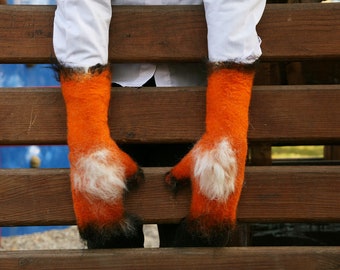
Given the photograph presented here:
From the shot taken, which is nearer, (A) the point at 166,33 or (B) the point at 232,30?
(B) the point at 232,30

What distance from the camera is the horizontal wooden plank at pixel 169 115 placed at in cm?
215

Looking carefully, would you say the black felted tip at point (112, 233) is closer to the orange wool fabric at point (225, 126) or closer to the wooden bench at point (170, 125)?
the wooden bench at point (170, 125)

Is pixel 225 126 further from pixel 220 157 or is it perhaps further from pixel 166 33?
pixel 166 33

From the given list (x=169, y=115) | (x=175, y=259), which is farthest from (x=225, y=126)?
(x=175, y=259)

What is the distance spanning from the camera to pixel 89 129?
198 centimetres

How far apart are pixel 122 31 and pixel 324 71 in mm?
1815

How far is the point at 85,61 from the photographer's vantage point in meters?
2.01

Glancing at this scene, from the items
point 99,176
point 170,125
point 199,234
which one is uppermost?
point 170,125

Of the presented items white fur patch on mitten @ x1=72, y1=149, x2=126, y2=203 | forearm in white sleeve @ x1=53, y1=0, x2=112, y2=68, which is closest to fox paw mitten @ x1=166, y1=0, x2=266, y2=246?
white fur patch on mitten @ x1=72, y1=149, x2=126, y2=203

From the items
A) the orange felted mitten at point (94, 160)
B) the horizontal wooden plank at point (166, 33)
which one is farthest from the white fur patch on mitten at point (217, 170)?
the horizontal wooden plank at point (166, 33)

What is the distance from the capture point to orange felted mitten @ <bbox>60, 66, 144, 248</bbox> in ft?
6.45

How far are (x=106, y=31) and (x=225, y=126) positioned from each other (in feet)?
1.63

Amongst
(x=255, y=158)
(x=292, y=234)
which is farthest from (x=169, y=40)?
(x=292, y=234)

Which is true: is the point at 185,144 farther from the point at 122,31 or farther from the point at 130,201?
the point at 122,31
